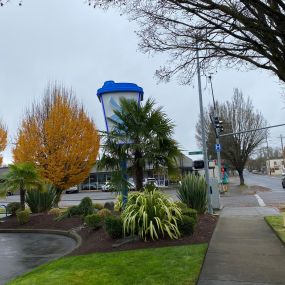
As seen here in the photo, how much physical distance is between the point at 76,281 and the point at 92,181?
6550 cm

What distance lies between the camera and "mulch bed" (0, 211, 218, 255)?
9.61 metres

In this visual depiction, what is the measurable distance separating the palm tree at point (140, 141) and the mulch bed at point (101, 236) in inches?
70.5

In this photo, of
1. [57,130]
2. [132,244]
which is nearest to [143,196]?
[132,244]

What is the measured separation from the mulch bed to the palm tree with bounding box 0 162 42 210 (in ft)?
5.35

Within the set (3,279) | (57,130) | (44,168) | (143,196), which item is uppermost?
(57,130)

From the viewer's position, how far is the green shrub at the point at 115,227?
1034 cm

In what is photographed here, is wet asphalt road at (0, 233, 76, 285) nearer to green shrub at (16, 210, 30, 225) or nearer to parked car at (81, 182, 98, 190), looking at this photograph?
green shrub at (16, 210, 30, 225)

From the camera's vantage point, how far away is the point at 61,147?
25.8m

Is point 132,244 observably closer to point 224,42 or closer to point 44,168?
point 224,42

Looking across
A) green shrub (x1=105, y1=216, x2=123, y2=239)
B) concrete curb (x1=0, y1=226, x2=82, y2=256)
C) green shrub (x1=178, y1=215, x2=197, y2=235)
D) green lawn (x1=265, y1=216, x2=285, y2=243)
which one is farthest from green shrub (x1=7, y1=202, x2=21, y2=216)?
green shrub (x1=178, y1=215, x2=197, y2=235)

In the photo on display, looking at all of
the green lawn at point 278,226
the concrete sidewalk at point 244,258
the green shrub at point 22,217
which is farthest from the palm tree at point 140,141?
the green shrub at point 22,217

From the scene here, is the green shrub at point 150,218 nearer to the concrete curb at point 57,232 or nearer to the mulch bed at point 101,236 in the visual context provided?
the mulch bed at point 101,236

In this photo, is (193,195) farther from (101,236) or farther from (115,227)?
(115,227)

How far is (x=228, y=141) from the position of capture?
171 ft
